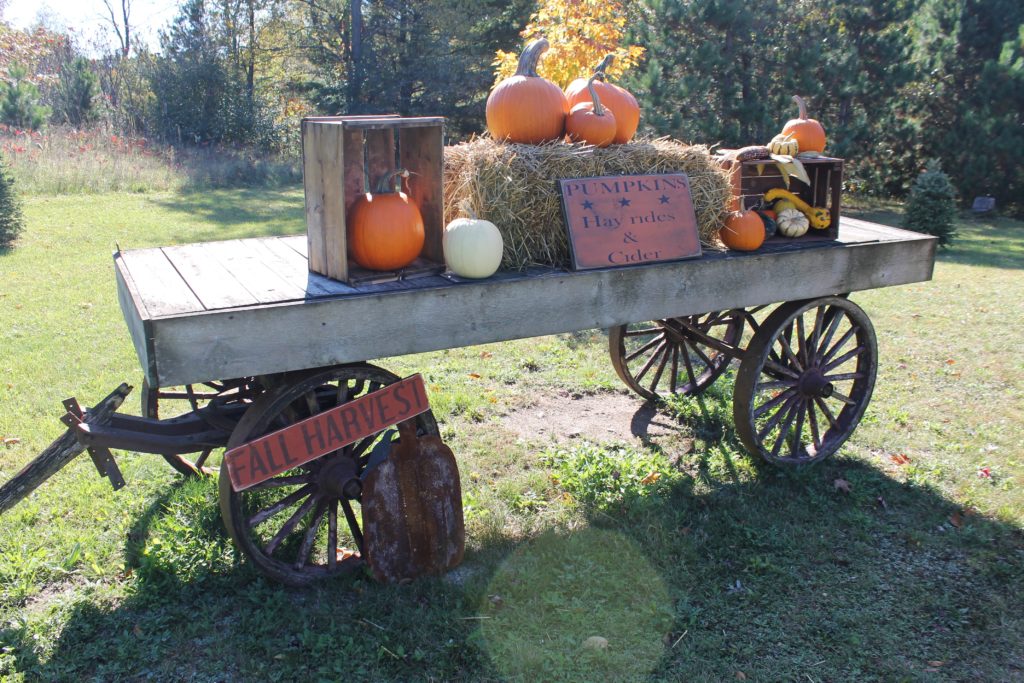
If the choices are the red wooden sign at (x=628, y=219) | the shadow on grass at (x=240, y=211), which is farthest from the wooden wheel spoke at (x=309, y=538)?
the shadow on grass at (x=240, y=211)

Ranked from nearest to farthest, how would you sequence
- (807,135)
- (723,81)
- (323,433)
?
(323,433) < (807,135) < (723,81)

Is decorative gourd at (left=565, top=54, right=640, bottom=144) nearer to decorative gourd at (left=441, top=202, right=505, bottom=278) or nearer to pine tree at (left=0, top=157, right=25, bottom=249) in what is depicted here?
decorative gourd at (left=441, top=202, right=505, bottom=278)

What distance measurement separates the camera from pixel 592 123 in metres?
4.00

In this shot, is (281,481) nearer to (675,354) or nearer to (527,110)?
(527,110)

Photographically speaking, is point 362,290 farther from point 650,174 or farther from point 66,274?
point 66,274

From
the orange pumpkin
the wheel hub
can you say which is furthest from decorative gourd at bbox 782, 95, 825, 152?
the wheel hub

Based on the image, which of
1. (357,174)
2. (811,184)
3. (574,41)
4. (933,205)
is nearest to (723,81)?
(933,205)

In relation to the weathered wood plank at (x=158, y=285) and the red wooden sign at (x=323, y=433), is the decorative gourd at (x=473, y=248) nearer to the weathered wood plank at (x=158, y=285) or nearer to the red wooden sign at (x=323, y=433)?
the red wooden sign at (x=323, y=433)

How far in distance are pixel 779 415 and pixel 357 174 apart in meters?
2.71

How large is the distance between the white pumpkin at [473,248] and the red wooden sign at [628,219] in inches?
15.1

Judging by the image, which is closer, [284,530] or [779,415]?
[284,530]

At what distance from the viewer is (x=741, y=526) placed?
13.6ft

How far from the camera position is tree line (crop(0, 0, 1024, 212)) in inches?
561

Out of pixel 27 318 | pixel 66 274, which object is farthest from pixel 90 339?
pixel 66 274
